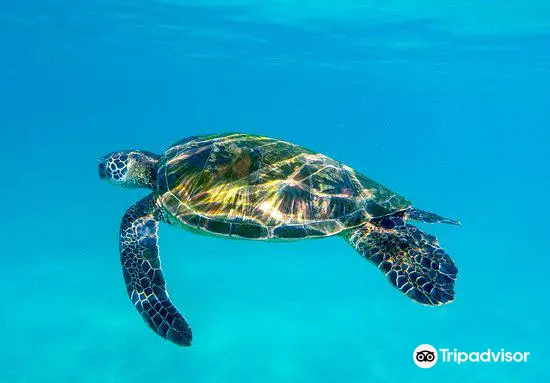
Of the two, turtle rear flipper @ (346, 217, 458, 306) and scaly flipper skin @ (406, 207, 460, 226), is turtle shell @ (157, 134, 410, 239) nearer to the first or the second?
scaly flipper skin @ (406, 207, 460, 226)

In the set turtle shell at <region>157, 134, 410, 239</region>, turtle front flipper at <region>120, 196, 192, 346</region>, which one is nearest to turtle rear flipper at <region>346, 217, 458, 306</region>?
turtle shell at <region>157, 134, 410, 239</region>

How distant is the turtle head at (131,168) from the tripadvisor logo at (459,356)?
329 inches

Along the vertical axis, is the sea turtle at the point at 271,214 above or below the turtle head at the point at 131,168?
below

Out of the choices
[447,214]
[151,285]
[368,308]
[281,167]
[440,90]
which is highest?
[440,90]

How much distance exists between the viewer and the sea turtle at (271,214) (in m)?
5.83

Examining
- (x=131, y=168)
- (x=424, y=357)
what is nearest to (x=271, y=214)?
(x=131, y=168)

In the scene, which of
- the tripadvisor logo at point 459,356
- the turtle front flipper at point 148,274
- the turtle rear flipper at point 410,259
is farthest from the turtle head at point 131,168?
the tripadvisor logo at point 459,356

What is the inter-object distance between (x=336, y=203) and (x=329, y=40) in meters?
31.2

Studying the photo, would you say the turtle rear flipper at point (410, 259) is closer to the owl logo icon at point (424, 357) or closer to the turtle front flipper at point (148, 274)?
Answer: the turtle front flipper at point (148, 274)

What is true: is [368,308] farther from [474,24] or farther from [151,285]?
[474,24]

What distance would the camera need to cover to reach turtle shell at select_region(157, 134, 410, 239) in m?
6.27

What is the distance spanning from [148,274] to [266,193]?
212 centimetres

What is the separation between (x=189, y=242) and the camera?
62.1ft

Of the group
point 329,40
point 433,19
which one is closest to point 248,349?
point 433,19
